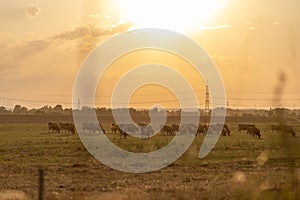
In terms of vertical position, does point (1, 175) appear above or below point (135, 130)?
below

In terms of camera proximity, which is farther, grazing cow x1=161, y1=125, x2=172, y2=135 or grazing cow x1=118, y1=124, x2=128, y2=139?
grazing cow x1=161, y1=125, x2=172, y2=135

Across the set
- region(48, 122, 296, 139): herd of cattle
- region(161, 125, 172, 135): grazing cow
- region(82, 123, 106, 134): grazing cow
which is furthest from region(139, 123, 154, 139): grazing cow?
region(82, 123, 106, 134): grazing cow

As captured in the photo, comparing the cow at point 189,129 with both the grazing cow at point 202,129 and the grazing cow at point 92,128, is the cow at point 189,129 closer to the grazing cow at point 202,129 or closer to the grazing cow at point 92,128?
the grazing cow at point 202,129

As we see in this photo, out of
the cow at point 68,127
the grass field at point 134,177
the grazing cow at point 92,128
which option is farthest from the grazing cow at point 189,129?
the grass field at point 134,177

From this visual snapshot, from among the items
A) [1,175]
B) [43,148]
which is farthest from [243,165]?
[43,148]

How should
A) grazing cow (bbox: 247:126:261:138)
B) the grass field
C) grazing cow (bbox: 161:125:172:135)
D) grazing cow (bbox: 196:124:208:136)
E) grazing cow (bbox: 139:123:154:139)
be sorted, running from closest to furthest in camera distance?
the grass field
grazing cow (bbox: 139:123:154:139)
grazing cow (bbox: 247:126:261:138)
grazing cow (bbox: 196:124:208:136)
grazing cow (bbox: 161:125:172:135)

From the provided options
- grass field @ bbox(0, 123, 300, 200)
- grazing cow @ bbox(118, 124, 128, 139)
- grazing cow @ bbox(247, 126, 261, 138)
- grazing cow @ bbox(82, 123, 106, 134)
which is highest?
grazing cow @ bbox(82, 123, 106, 134)

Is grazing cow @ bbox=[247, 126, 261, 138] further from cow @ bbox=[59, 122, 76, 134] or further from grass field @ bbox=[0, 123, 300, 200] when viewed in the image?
grass field @ bbox=[0, 123, 300, 200]

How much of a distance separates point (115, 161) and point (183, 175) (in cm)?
604

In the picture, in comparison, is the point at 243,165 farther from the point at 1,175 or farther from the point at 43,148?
the point at 43,148

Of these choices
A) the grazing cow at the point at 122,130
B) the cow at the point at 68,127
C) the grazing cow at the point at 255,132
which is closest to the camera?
the grazing cow at the point at 255,132

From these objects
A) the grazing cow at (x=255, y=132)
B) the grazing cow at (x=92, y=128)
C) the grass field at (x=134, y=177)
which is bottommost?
the grass field at (x=134, y=177)

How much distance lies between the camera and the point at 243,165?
74.8 ft

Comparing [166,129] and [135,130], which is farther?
[166,129]
